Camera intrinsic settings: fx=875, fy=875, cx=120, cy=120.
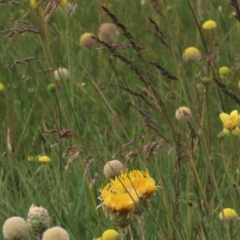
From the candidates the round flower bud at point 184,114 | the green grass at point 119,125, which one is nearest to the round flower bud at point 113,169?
the green grass at point 119,125

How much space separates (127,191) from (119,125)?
0.52 meters

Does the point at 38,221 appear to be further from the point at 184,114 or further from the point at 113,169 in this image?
the point at 184,114

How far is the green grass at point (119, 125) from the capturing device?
1831 millimetres

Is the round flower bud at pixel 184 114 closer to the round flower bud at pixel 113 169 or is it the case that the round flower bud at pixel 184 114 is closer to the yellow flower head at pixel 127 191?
the round flower bud at pixel 113 169

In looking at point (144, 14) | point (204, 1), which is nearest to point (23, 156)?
point (144, 14)

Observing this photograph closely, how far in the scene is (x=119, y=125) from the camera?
204 centimetres

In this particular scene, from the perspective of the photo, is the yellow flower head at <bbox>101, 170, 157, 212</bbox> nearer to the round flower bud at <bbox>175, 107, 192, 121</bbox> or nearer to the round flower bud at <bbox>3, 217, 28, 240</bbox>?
the round flower bud at <bbox>3, 217, 28, 240</bbox>

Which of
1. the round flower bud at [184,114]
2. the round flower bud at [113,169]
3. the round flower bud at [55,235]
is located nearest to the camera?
the round flower bud at [55,235]

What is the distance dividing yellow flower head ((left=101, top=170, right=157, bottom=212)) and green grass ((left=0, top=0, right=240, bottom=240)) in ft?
0.35

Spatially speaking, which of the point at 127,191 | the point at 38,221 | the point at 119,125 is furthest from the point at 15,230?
the point at 119,125

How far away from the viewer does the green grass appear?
1831 mm

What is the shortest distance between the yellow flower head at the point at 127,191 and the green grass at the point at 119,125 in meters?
0.11

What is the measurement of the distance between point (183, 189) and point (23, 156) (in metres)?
0.68

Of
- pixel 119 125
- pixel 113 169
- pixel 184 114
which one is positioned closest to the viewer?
pixel 113 169
